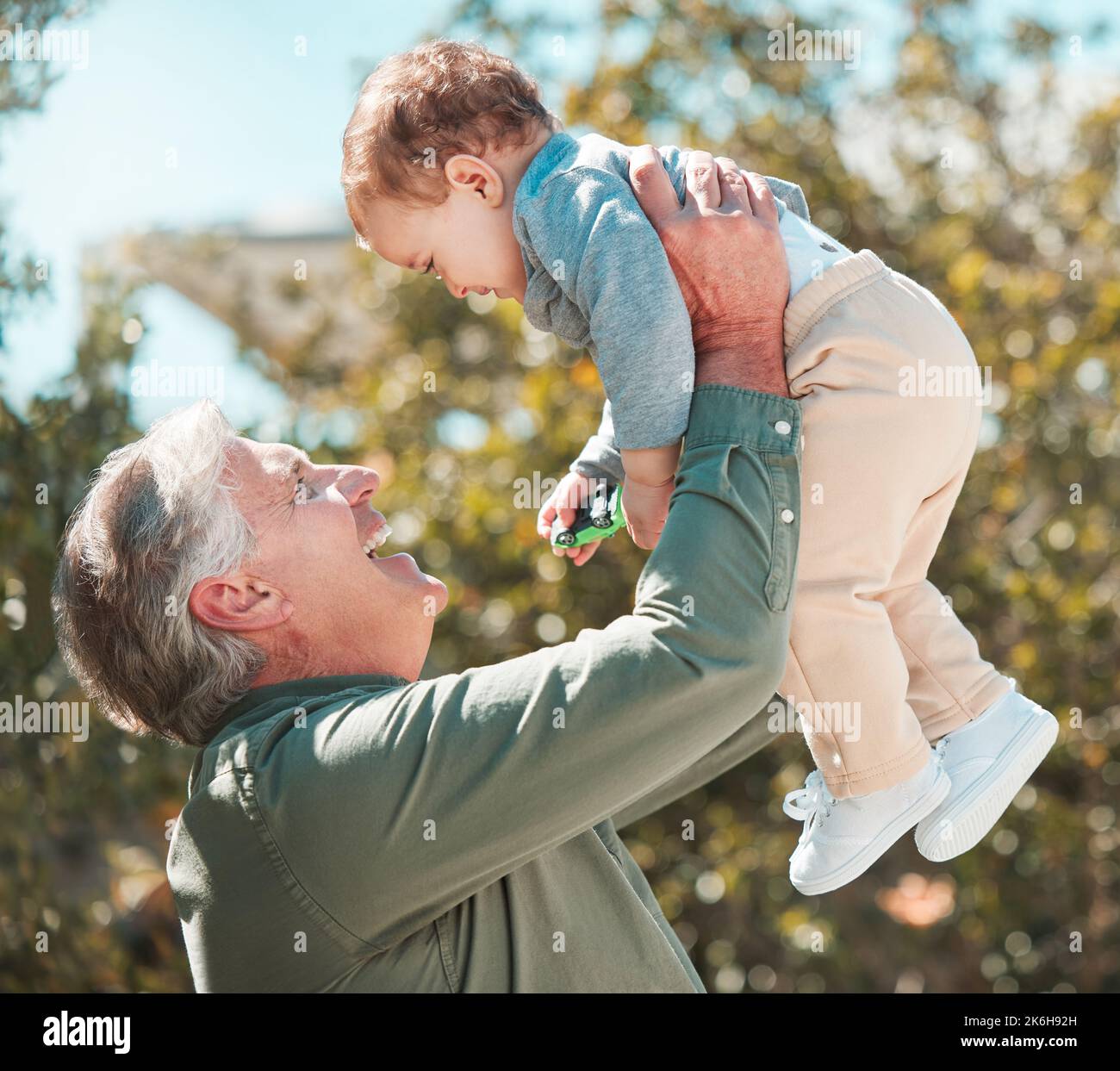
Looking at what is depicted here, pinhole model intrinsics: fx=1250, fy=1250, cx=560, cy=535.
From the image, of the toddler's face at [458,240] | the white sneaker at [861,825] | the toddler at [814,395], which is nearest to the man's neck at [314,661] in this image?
the toddler at [814,395]

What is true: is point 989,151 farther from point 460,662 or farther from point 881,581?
point 881,581

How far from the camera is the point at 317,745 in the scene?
1.53 metres

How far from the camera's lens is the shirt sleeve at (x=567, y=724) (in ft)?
4.62

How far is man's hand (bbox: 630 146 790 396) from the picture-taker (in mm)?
1593

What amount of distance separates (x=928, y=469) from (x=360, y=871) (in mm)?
950

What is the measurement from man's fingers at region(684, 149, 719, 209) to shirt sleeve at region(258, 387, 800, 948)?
287 mm

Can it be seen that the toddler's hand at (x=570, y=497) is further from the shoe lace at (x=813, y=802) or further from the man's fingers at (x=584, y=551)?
the shoe lace at (x=813, y=802)

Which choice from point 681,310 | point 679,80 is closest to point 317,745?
point 681,310

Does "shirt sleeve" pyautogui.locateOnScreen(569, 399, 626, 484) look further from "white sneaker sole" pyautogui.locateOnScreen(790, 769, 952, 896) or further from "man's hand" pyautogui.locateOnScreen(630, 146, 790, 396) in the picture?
"white sneaker sole" pyautogui.locateOnScreen(790, 769, 952, 896)

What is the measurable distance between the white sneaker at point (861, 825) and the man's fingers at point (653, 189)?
2.90 ft

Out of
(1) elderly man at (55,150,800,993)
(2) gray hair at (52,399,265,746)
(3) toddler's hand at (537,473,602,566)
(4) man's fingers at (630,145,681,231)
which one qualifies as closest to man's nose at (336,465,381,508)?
(1) elderly man at (55,150,800,993)

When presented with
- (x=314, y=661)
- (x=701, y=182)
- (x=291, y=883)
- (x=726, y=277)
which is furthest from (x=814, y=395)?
(x=291, y=883)

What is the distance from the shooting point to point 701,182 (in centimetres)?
168

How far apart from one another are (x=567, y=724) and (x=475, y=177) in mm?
888
